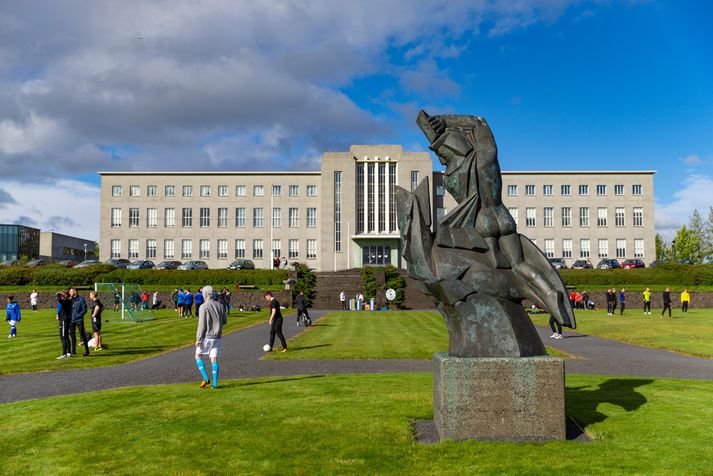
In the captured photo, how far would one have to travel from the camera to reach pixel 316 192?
7706cm

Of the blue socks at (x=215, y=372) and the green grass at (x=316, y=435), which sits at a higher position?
the blue socks at (x=215, y=372)

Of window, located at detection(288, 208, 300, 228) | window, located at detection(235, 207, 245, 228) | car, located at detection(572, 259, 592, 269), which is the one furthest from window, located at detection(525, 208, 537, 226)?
window, located at detection(235, 207, 245, 228)

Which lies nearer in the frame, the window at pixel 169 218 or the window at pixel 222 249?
the window at pixel 222 249

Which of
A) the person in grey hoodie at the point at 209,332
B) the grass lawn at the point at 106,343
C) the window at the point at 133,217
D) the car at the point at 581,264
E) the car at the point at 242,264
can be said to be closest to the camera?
the person in grey hoodie at the point at 209,332

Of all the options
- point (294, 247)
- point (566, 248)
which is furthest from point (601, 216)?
point (294, 247)

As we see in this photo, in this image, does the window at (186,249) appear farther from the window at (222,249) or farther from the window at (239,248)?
the window at (239,248)

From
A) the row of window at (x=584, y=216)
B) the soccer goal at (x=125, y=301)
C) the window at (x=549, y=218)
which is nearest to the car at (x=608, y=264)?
the row of window at (x=584, y=216)

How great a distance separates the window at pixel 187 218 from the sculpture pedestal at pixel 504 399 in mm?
74010

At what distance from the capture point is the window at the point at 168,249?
77.3 m

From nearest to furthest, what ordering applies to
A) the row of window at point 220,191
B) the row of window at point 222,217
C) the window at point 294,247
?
the window at point 294,247 → the row of window at point 222,217 → the row of window at point 220,191

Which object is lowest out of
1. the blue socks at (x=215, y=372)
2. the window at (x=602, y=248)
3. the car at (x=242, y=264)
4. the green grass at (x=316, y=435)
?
the green grass at (x=316, y=435)

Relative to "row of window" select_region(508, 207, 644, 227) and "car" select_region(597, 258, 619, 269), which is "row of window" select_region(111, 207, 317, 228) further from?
"car" select_region(597, 258, 619, 269)

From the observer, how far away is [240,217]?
77062 mm

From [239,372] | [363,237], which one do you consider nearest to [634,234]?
[363,237]
